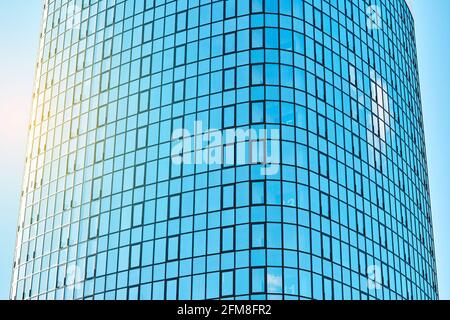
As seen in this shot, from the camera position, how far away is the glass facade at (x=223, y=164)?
245 ft

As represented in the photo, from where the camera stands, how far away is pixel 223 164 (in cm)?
7650

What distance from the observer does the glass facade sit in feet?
245

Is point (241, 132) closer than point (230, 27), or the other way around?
point (241, 132)

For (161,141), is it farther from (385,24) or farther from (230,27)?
(385,24)

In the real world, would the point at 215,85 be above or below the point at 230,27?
below

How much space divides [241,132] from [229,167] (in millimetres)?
3145

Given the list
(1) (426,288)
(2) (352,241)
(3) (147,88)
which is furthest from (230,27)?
(1) (426,288)
